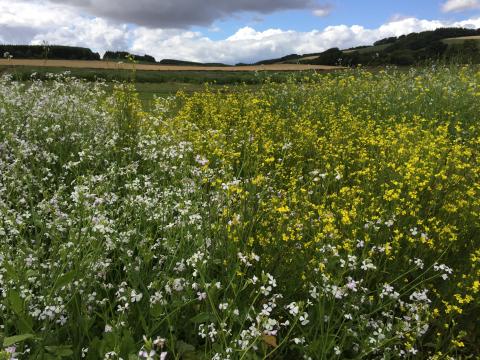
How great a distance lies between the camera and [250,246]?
362 cm

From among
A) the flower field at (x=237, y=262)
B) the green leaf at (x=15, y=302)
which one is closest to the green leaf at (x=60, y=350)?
the flower field at (x=237, y=262)

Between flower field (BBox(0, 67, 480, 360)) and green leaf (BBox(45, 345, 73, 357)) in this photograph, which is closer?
green leaf (BBox(45, 345, 73, 357))

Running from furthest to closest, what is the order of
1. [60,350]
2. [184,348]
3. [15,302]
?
[184,348]
[60,350]
[15,302]

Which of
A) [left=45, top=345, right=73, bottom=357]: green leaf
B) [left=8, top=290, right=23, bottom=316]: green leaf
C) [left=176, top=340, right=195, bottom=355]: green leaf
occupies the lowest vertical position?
[left=176, top=340, right=195, bottom=355]: green leaf

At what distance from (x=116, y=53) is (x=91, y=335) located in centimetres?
555

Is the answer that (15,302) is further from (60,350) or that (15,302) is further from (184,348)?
(184,348)

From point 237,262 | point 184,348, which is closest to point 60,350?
point 184,348

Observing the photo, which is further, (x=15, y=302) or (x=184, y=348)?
(x=184, y=348)

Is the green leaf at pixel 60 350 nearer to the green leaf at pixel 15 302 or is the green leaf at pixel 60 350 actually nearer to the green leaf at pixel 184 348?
the green leaf at pixel 15 302

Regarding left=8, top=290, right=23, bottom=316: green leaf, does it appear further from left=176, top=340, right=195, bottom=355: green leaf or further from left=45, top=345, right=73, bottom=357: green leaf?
left=176, top=340, right=195, bottom=355: green leaf

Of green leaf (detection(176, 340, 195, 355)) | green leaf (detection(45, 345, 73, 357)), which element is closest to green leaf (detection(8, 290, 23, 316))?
green leaf (detection(45, 345, 73, 357))

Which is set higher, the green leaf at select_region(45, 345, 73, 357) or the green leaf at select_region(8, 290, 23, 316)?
the green leaf at select_region(8, 290, 23, 316)

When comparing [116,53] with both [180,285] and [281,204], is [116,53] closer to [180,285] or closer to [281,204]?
[281,204]

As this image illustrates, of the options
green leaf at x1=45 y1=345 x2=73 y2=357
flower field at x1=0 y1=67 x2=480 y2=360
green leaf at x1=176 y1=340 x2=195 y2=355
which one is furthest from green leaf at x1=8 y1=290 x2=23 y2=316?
green leaf at x1=176 y1=340 x2=195 y2=355
